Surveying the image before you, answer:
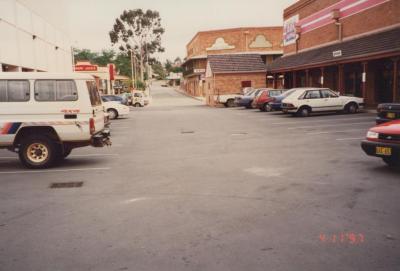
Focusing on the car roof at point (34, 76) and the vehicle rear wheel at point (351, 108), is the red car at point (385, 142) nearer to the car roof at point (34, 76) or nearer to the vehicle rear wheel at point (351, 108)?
the car roof at point (34, 76)

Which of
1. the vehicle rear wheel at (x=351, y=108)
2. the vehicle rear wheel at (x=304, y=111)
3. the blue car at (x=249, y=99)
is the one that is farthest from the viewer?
the blue car at (x=249, y=99)

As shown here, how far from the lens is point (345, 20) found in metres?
30.2

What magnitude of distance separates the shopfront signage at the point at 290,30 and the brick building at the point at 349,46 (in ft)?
0.31

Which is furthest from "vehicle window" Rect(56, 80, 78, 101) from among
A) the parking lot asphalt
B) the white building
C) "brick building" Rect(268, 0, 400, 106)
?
"brick building" Rect(268, 0, 400, 106)

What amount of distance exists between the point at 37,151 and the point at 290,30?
34.8 meters

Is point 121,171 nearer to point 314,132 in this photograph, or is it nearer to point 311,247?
point 311,247

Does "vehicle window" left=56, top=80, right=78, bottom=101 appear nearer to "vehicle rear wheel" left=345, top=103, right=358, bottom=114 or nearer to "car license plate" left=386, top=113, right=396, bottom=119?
"car license plate" left=386, top=113, right=396, bottom=119

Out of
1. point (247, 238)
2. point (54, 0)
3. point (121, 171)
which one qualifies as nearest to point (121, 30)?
point (54, 0)

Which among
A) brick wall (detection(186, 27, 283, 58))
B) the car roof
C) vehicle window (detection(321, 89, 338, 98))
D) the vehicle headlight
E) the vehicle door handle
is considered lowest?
the vehicle headlight

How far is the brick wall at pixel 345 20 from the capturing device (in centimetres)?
2525

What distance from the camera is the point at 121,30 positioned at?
240ft

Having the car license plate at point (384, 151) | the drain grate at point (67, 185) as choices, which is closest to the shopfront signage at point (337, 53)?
the car license plate at point (384, 151)

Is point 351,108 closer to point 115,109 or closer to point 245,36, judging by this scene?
point 115,109

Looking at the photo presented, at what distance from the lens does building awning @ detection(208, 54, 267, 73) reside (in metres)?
42.5
